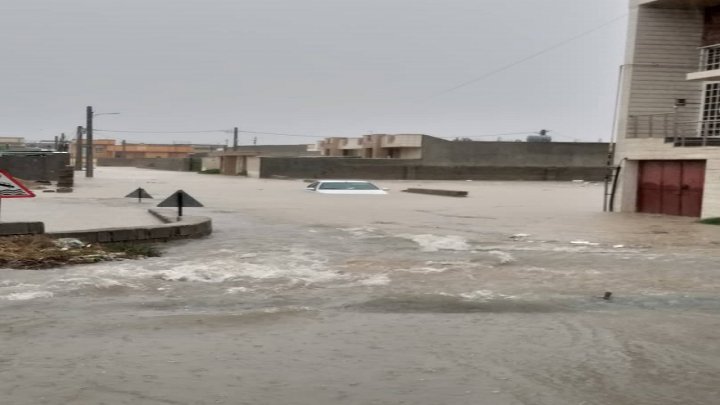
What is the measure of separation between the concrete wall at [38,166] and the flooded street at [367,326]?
1281 inches

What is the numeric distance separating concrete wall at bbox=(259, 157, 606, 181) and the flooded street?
43.5 meters

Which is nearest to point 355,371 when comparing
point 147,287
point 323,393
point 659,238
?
point 323,393

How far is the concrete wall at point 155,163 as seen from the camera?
292ft

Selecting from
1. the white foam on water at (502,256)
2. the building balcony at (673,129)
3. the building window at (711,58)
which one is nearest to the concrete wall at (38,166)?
the building balcony at (673,129)

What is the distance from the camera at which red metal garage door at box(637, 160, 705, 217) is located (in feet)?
72.3

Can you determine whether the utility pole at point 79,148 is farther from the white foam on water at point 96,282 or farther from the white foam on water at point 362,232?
the white foam on water at point 96,282

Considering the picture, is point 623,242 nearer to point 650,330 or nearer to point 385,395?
point 650,330

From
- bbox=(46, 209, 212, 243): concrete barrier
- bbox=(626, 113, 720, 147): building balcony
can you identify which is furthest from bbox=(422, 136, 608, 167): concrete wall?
bbox=(46, 209, 212, 243): concrete barrier

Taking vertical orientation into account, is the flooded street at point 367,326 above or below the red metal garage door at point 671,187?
below

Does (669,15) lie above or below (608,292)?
above

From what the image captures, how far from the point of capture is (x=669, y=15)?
23891 mm

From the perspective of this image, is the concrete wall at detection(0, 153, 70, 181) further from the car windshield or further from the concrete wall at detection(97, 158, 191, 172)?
the concrete wall at detection(97, 158, 191, 172)

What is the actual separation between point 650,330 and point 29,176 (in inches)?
1654

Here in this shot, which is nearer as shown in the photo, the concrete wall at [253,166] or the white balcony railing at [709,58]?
the white balcony railing at [709,58]
